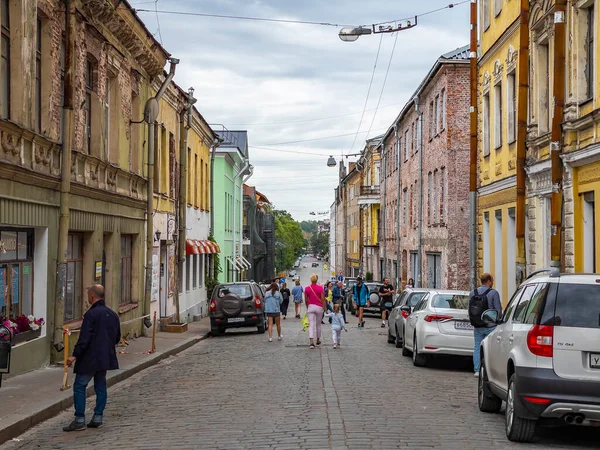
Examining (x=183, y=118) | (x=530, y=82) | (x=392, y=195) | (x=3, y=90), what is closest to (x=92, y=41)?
(x=3, y=90)

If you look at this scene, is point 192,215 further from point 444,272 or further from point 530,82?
point 530,82

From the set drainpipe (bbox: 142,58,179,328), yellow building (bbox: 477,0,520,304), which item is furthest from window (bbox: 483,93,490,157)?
drainpipe (bbox: 142,58,179,328)

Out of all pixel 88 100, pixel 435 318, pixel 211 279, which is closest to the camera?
pixel 435 318

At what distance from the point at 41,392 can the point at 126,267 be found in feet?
36.1

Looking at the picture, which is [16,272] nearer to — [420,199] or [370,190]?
[420,199]

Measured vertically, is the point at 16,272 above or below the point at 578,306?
above

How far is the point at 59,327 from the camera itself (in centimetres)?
1520

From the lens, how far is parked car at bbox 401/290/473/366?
16.0m

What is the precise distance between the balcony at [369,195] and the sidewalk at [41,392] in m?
41.3

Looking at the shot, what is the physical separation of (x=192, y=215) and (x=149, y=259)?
1033 centimetres

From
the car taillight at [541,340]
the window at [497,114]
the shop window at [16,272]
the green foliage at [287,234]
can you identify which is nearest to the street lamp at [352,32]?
the window at [497,114]

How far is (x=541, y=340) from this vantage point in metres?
8.15

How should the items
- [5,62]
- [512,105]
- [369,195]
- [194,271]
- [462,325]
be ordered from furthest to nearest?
[369,195], [194,271], [512,105], [462,325], [5,62]

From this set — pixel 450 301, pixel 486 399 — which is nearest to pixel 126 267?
pixel 450 301
